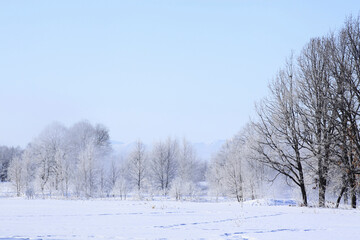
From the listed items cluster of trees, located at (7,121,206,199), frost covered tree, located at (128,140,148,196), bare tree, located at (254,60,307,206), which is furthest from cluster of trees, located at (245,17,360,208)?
frost covered tree, located at (128,140,148,196)

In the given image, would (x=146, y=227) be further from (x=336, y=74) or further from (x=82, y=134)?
(x=82, y=134)

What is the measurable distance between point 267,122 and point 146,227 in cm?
1074

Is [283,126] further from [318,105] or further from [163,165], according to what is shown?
[163,165]


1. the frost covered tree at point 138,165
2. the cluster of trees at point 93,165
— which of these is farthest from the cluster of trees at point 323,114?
the frost covered tree at point 138,165

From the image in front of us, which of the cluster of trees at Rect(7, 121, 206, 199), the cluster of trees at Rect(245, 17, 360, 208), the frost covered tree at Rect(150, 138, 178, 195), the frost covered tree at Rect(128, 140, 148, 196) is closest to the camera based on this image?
the cluster of trees at Rect(245, 17, 360, 208)

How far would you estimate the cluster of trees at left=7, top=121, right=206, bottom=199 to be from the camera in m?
41.1

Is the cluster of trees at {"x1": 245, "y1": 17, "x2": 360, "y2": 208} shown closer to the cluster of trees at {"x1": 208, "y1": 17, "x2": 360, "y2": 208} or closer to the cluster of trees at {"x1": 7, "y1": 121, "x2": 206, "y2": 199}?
the cluster of trees at {"x1": 208, "y1": 17, "x2": 360, "y2": 208}

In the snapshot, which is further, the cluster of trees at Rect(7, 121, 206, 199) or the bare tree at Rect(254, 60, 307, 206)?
the cluster of trees at Rect(7, 121, 206, 199)

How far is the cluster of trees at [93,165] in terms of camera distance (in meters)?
41.1

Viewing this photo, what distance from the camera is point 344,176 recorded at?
620 inches

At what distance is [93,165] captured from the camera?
39.8 m

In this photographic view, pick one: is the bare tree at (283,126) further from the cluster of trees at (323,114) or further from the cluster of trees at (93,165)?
the cluster of trees at (93,165)

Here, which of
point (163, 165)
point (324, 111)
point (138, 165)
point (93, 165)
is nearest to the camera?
point (324, 111)

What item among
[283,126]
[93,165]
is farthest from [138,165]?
[283,126]
